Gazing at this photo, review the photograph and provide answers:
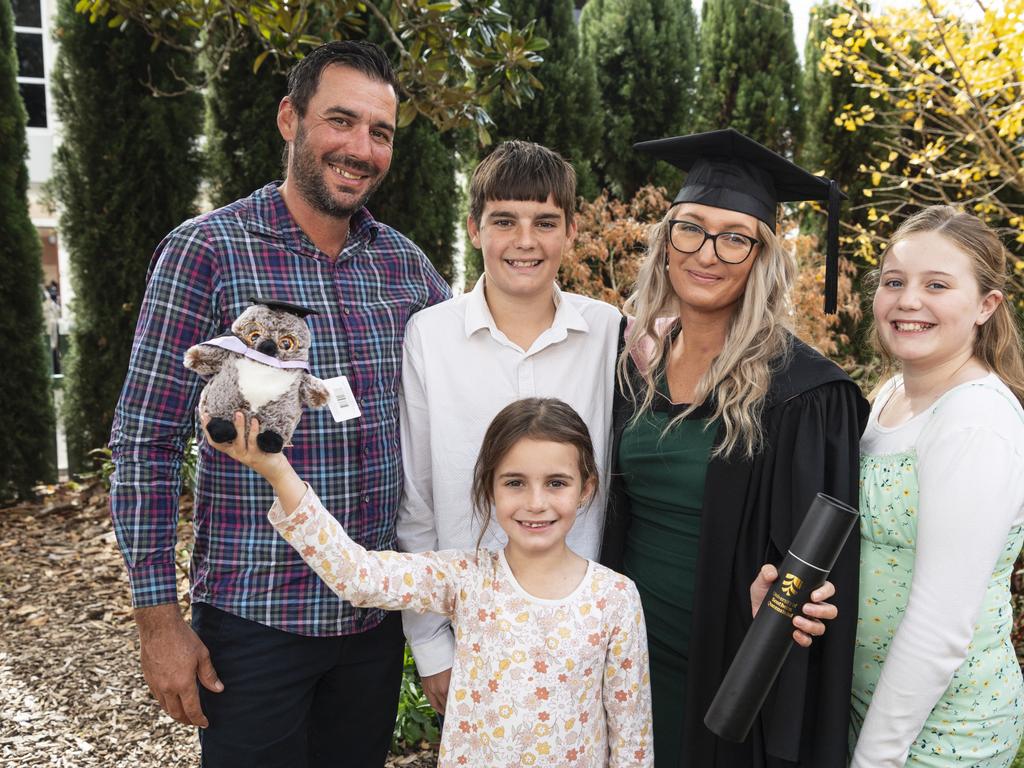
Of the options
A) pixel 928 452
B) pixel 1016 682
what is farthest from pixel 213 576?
pixel 1016 682

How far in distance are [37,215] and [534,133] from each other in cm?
1355

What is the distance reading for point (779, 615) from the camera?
65.7 inches

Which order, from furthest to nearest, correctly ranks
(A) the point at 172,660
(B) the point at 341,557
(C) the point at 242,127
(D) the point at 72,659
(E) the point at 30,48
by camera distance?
(E) the point at 30,48
(C) the point at 242,127
(D) the point at 72,659
(A) the point at 172,660
(B) the point at 341,557

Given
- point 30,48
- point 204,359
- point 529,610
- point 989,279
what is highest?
point 30,48

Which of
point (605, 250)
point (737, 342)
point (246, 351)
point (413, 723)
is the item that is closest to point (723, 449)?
point (737, 342)

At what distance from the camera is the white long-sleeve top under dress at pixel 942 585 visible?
168 cm

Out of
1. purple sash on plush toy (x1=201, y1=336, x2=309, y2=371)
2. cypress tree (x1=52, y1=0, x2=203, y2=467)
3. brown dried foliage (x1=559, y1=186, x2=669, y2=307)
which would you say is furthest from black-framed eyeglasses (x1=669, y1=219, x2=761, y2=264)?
cypress tree (x1=52, y1=0, x2=203, y2=467)

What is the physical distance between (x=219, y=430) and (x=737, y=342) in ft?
4.04

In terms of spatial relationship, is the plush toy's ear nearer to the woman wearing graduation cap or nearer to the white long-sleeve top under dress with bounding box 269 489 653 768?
the white long-sleeve top under dress with bounding box 269 489 653 768

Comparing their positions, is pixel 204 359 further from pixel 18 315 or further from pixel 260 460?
pixel 18 315

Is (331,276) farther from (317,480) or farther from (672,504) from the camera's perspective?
(672,504)

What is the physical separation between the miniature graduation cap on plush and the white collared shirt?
49 centimetres

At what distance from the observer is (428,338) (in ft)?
7.43

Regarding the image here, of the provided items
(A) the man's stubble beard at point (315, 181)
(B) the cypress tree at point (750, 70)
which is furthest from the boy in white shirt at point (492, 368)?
(B) the cypress tree at point (750, 70)
